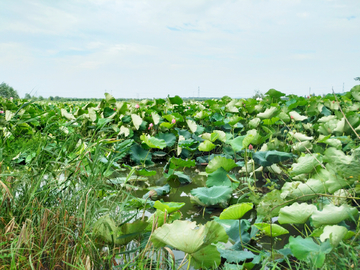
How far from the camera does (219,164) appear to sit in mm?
1793

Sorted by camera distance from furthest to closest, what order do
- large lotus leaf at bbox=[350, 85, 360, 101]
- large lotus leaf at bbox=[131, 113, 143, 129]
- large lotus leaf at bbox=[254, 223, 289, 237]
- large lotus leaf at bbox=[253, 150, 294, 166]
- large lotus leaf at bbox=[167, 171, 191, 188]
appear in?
large lotus leaf at bbox=[350, 85, 360, 101] < large lotus leaf at bbox=[131, 113, 143, 129] < large lotus leaf at bbox=[167, 171, 191, 188] < large lotus leaf at bbox=[253, 150, 294, 166] < large lotus leaf at bbox=[254, 223, 289, 237]

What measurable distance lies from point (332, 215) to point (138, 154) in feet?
6.62

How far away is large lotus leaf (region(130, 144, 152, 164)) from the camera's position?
2.69m

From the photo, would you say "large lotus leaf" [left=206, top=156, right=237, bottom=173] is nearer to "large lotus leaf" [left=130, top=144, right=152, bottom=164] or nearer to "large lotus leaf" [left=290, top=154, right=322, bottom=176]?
"large lotus leaf" [left=290, top=154, right=322, bottom=176]

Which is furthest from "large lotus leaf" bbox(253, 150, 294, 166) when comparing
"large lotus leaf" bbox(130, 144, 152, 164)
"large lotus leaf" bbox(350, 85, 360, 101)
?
"large lotus leaf" bbox(350, 85, 360, 101)

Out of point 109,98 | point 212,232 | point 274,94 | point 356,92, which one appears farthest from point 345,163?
point 356,92

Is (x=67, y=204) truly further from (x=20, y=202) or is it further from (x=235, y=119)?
(x=235, y=119)

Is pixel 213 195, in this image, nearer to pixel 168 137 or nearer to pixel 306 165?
pixel 306 165

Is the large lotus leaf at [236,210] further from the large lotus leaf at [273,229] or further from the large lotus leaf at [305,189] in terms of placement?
the large lotus leaf at [305,189]

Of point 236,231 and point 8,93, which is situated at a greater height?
point 8,93

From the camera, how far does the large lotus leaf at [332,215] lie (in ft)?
3.34

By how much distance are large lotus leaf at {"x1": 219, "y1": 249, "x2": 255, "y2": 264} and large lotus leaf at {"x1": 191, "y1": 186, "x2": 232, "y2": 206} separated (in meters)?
0.42

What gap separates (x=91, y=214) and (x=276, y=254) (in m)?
0.79

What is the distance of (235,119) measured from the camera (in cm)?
293
